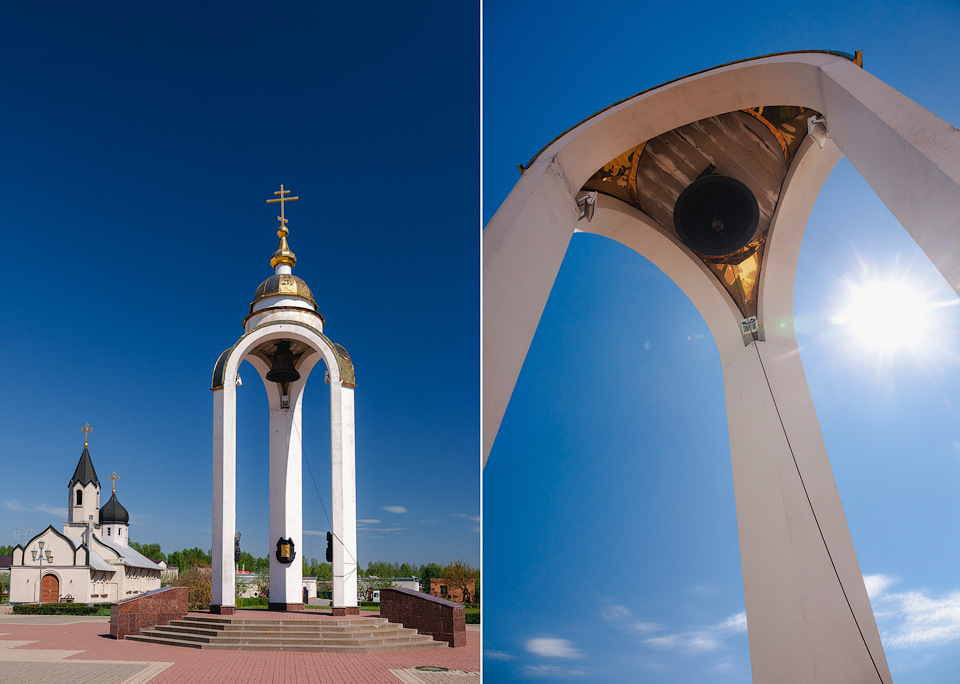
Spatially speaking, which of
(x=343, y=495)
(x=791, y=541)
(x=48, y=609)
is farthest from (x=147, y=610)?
(x=791, y=541)

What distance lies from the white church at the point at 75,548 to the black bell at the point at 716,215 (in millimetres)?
5795

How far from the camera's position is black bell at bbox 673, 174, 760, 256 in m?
6.82

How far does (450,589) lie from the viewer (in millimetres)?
14703

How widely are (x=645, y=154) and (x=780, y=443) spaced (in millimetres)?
3046

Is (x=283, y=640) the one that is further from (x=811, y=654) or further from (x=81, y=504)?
(x=811, y=654)

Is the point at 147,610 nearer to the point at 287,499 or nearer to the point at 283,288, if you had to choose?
the point at 287,499

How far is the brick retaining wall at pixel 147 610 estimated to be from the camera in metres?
7.77

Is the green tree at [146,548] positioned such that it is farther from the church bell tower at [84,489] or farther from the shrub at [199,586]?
the shrub at [199,586]

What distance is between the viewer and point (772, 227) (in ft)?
22.8

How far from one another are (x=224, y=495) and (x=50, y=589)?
4736 mm

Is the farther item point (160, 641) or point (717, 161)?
point (160, 641)

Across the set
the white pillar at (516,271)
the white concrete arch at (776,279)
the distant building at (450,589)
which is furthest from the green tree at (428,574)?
the white pillar at (516,271)

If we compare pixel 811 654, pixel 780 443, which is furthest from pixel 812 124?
pixel 811 654

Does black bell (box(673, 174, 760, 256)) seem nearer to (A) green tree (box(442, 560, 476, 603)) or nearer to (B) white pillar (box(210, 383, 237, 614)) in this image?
(B) white pillar (box(210, 383, 237, 614))
